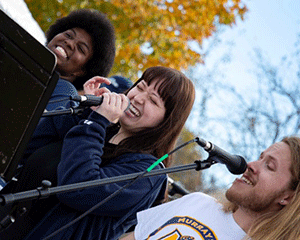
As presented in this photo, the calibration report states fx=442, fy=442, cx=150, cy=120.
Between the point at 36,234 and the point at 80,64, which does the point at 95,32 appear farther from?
the point at 36,234

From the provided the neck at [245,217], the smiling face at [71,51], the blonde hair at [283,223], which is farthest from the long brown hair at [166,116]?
the smiling face at [71,51]

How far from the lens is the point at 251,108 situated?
11.9m

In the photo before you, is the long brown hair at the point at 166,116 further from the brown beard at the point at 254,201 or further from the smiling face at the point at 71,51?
the smiling face at the point at 71,51

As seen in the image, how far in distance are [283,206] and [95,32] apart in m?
1.99

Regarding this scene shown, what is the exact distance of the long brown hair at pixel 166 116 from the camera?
2385 millimetres

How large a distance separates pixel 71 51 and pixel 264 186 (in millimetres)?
1732

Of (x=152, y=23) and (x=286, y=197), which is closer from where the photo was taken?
(x=286, y=197)

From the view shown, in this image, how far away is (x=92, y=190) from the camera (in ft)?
6.91

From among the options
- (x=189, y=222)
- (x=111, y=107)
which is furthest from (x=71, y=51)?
(x=189, y=222)

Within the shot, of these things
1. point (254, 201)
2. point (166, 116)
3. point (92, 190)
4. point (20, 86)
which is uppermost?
point (20, 86)

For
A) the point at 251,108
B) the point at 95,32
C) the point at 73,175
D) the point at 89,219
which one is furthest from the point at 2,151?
the point at 251,108

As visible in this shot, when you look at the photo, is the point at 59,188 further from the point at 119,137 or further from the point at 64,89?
the point at 64,89

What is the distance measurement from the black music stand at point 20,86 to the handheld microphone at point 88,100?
1.90 ft

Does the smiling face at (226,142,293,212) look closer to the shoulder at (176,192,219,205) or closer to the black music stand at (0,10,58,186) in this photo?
the shoulder at (176,192,219,205)
